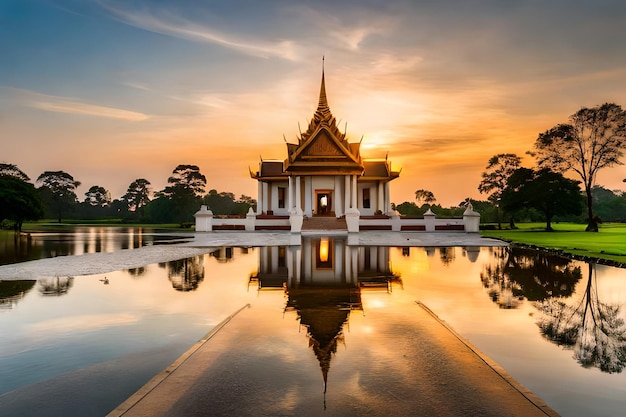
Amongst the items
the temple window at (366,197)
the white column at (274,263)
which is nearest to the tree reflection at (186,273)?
the white column at (274,263)

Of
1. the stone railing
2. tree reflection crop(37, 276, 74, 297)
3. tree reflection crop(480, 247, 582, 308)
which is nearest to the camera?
tree reflection crop(480, 247, 582, 308)

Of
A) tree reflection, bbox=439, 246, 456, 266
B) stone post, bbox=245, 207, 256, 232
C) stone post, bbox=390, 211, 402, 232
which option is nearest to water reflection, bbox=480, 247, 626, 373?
tree reflection, bbox=439, 246, 456, 266

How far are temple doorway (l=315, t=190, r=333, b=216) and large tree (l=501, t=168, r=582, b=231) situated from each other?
18.7 metres

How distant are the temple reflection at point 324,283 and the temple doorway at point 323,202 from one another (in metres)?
26.9

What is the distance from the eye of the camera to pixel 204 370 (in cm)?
495

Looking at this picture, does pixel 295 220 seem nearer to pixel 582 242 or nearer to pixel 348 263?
pixel 348 263

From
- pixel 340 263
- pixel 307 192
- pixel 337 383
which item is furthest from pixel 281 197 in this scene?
pixel 337 383

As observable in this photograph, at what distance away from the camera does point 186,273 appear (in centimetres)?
1363

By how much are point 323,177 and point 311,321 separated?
129ft

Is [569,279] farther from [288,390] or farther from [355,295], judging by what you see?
[288,390]

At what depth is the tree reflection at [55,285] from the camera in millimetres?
10227

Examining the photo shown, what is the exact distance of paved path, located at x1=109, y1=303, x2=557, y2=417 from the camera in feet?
13.1

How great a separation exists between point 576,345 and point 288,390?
14.9 feet

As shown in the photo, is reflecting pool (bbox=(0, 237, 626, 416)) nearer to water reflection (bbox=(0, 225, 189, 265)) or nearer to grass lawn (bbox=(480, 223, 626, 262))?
grass lawn (bbox=(480, 223, 626, 262))
